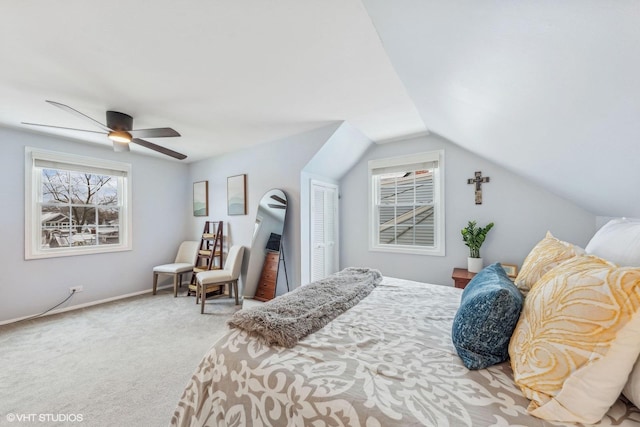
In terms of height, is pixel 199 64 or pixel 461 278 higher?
pixel 199 64

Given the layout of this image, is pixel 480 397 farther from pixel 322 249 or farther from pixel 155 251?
pixel 155 251

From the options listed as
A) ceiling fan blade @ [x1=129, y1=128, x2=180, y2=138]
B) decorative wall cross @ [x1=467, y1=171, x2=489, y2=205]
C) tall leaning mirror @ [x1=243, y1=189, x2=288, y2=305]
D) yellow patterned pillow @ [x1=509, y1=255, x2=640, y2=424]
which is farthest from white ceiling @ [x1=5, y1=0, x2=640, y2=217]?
tall leaning mirror @ [x1=243, y1=189, x2=288, y2=305]

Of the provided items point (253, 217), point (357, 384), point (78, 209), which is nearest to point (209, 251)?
point (253, 217)

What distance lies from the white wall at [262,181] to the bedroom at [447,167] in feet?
0.07

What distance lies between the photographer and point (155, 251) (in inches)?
169

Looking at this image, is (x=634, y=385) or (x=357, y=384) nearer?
(x=634, y=385)

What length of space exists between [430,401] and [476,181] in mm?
2817

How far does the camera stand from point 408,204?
136 inches

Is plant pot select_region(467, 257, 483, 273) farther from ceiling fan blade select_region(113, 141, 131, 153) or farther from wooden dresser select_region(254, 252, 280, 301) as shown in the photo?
ceiling fan blade select_region(113, 141, 131, 153)

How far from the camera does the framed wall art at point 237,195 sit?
3893mm

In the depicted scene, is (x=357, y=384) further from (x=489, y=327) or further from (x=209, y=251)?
(x=209, y=251)

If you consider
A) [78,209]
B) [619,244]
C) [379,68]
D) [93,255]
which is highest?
[379,68]

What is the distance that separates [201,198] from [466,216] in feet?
14.1

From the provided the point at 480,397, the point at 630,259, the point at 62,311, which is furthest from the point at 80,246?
the point at 630,259
